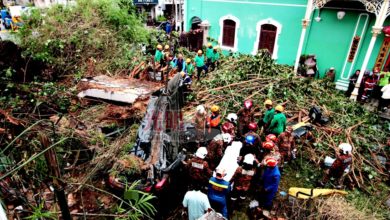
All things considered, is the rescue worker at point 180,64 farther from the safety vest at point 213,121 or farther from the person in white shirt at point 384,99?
the person in white shirt at point 384,99

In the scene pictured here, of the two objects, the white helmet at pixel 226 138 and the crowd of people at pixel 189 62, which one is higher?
the crowd of people at pixel 189 62

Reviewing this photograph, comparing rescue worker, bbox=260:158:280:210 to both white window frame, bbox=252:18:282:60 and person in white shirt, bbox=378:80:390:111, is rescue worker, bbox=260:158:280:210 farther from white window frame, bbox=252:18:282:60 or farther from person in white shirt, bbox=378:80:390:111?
white window frame, bbox=252:18:282:60

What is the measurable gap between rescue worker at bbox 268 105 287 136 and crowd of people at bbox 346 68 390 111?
17.4 feet

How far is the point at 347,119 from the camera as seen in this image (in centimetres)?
810

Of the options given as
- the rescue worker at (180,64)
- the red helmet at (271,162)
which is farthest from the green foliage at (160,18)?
the red helmet at (271,162)

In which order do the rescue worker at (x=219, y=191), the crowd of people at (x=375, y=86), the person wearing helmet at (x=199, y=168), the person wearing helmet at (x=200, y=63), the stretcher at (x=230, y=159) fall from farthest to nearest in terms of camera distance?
the person wearing helmet at (x=200, y=63)
the crowd of people at (x=375, y=86)
the stretcher at (x=230, y=159)
the person wearing helmet at (x=199, y=168)
the rescue worker at (x=219, y=191)

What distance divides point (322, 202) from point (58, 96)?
9.01 metres

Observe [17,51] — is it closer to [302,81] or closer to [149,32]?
[149,32]

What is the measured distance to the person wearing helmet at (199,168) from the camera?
4930 mm

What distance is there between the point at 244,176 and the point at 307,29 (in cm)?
974

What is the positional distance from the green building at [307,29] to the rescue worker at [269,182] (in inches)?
297

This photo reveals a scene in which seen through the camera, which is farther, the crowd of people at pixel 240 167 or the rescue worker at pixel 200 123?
the rescue worker at pixel 200 123

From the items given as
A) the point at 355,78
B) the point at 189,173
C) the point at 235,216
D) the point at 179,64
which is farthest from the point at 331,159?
the point at 179,64

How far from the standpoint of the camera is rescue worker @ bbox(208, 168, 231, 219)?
4414 mm
